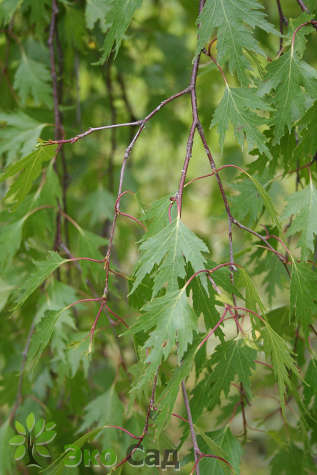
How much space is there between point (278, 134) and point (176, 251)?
0.27 metres

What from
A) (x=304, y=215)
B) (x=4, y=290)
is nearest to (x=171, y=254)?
(x=304, y=215)

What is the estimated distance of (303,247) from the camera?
840mm

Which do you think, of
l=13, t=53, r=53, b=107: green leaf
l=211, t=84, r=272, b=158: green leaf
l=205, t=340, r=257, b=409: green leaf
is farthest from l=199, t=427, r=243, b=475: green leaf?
l=13, t=53, r=53, b=107: green leaf

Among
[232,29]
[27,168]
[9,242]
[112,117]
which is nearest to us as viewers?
[232,29]

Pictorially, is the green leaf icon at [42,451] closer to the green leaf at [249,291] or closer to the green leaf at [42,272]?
the green leaf at [42,272]

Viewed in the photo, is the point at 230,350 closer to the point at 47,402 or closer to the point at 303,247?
the point at 303,247

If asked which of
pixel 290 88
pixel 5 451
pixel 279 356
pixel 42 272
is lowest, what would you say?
pixel 5 451

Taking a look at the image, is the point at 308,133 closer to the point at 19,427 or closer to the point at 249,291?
the point at 249,291

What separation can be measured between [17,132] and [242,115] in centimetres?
→ 63

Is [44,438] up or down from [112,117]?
down

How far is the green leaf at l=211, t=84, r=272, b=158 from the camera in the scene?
76 centimetres

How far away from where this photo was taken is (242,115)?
0.77 metres

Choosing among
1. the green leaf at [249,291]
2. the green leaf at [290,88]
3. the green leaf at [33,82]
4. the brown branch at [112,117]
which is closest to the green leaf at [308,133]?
the green leaf at [290,88]

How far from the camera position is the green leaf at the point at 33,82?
4.32 ft
